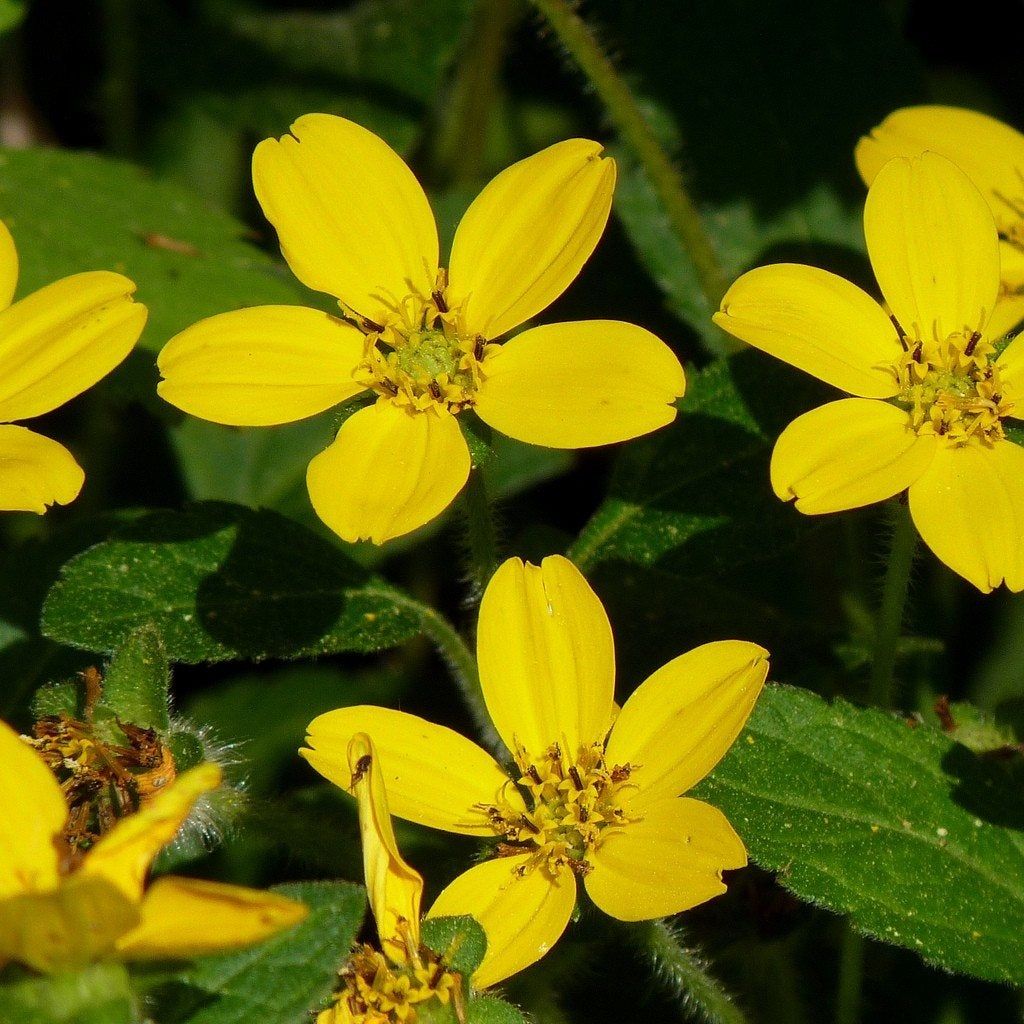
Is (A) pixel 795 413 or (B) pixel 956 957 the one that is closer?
(B) pixel 956 957

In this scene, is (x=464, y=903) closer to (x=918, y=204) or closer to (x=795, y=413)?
(x=795, y=413)

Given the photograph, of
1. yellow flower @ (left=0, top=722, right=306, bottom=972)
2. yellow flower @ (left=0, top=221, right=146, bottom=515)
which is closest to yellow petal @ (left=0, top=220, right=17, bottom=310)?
yellow flower @ (left=0, top=221, right=146, bottom=515)

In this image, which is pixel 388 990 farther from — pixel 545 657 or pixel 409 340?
pixel 409 340

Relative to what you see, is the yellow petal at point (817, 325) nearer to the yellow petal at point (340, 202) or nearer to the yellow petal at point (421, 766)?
the yellow petal at point (340, 202)

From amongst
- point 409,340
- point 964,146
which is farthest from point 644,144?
point 409,340

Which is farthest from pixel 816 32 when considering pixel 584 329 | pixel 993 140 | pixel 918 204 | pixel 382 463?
pixel 382 463
